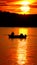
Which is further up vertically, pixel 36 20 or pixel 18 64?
pixel 36 20

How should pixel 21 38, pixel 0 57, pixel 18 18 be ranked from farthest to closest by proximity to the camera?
pixel 18 18 → pixel 21 38 → pixel 0 57

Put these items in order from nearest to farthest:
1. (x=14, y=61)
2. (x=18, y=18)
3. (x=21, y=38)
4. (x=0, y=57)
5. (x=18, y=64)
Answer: (x=18, y=64) < (x=14, y=61) < (x=0, y=57) < (x=21, y=38) < (x=18, y=18)

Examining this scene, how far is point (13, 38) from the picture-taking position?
3688 cm

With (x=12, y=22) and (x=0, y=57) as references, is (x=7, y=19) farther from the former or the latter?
(x=0, y=57)

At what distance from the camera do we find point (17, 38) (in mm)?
37969

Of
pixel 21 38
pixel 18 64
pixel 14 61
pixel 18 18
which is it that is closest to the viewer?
pixel 18 64

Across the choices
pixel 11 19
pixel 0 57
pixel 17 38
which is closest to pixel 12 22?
pixel 11 19

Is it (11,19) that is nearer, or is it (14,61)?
(14,61)

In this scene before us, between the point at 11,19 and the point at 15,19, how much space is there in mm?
2815

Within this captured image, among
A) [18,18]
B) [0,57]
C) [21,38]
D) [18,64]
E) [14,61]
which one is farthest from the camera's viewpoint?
[18,18]

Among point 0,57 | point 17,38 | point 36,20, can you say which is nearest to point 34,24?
point 36,20

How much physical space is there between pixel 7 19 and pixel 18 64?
7031 cm

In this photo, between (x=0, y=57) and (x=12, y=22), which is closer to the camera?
(x=0, y=57)

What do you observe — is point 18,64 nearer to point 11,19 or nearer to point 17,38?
point 17,38
